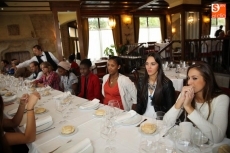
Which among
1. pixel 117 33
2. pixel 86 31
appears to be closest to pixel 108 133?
pixel 86 31

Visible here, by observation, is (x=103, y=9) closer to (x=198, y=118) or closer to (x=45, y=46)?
(x=45, y=46)

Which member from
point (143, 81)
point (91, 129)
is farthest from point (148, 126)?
point (143, 81)

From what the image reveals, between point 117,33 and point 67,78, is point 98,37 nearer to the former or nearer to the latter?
point 117,33

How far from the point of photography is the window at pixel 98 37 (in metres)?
12.2

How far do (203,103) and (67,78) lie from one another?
10.1 feet

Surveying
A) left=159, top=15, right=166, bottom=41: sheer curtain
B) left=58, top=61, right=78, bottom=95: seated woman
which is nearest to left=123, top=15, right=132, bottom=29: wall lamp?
left=159, top=15, right=166, bottom=41: sheer curtain

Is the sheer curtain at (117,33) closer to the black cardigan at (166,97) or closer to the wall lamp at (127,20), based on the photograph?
the wall lamp at (127,20)

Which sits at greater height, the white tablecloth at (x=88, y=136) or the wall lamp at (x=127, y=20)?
the wall lamp at (x=127, y=20)

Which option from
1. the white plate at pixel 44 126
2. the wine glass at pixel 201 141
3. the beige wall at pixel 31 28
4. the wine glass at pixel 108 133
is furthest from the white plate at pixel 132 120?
the beige wall at pixel 31 28

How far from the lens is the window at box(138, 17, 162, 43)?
535 inches

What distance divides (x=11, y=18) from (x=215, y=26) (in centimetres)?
1567

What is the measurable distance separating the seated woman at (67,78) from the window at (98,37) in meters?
8.19

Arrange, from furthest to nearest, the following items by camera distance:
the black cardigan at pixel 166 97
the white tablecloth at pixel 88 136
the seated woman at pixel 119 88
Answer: the seated woman at pixel 119 88 → the black cardigan at pixel 166 97 → the white tablecloth at pixel 88 136

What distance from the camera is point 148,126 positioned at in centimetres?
143
